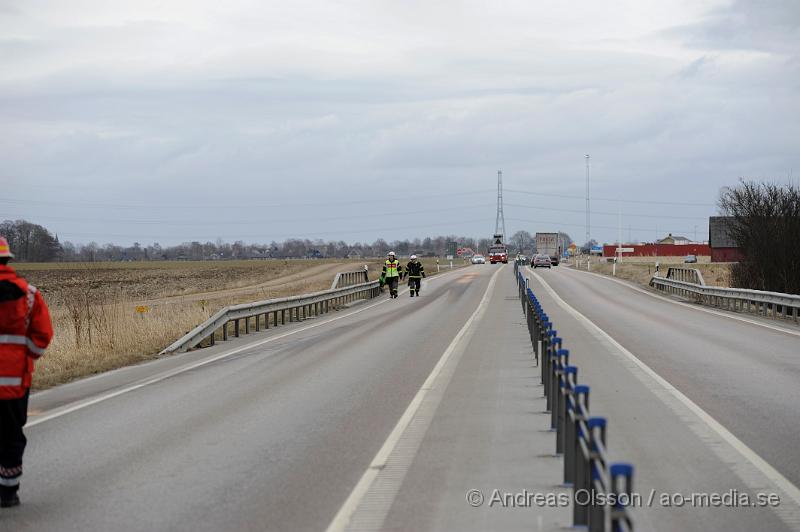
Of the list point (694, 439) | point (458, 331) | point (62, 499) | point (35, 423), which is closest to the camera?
point (62, 499)

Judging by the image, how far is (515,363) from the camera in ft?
49.9

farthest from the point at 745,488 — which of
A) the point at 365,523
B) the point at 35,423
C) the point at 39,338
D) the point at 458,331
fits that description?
the point at 458,331

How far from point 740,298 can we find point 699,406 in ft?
64.6

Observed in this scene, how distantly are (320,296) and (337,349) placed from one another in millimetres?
12857

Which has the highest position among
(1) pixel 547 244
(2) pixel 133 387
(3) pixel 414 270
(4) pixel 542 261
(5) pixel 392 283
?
(1) pixel 547 244

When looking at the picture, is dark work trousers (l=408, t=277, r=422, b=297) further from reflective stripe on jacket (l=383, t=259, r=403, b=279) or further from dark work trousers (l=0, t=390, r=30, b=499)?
dark work trousers (l=0, t=390, r=30, b=499)

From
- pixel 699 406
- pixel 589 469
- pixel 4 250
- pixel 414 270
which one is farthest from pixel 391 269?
pixel 589 469

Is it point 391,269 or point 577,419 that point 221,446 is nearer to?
point 577,419

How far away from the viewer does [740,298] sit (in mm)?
29078

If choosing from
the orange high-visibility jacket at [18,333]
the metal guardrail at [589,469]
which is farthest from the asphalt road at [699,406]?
the orange high-visibility jacket at [18,333]

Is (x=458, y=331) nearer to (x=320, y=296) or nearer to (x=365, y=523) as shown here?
(x=320, y=296)

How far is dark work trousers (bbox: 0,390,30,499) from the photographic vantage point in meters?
6.72

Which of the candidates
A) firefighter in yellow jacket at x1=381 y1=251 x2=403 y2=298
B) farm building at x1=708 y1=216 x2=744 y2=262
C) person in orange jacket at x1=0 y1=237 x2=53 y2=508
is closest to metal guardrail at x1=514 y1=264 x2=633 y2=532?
person in orange jacket at x1=0 y1=237 x2=53 y2=508

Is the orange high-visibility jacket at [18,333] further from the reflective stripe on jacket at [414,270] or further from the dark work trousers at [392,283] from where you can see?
the reflective stripe on jacket at [414,270]
